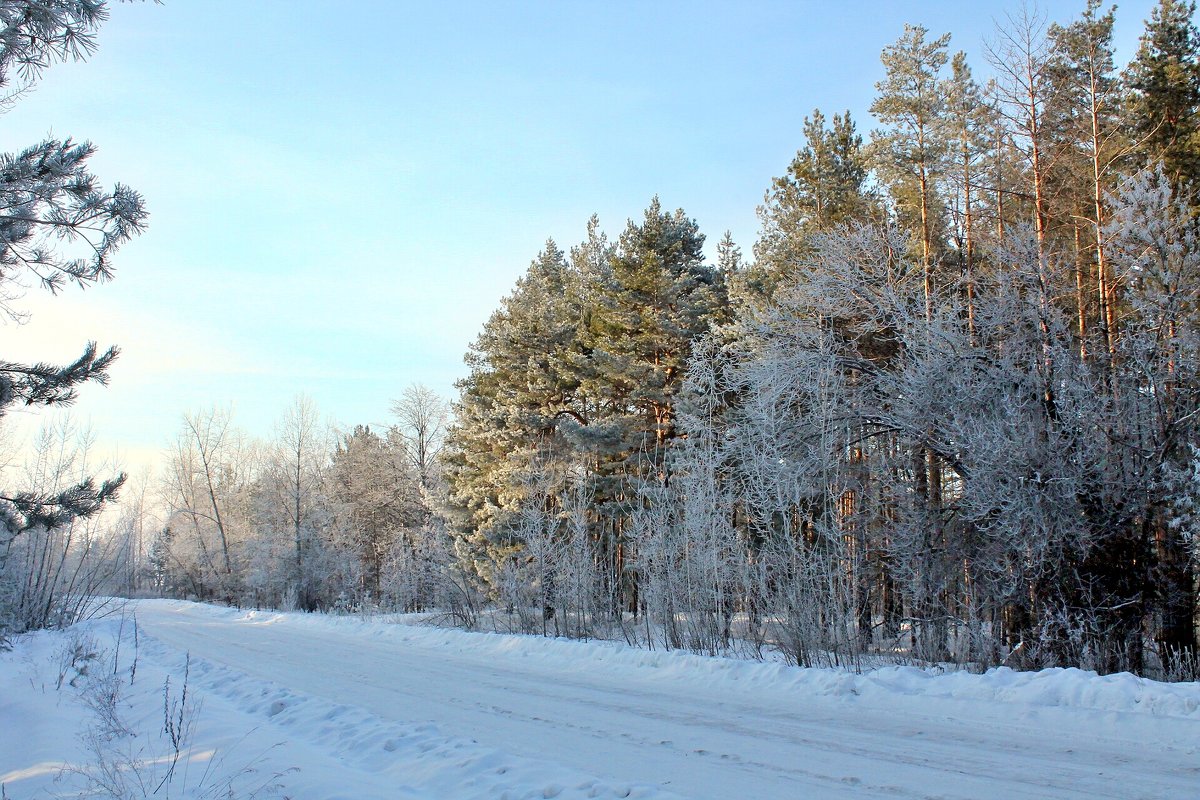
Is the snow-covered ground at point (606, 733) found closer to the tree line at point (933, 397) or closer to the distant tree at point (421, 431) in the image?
the tree line at point (933, 397)

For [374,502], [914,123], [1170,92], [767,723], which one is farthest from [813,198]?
[374,502]

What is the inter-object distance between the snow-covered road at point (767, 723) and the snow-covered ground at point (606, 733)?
3 cm

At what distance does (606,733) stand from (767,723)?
166 centimetres

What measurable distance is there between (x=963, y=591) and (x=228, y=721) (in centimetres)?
1061

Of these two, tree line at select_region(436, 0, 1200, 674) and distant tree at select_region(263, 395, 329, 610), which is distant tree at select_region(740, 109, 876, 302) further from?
distant tree at select_region(263, 395, 329, 610)

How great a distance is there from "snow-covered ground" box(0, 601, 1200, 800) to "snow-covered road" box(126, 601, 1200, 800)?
3 centimetres

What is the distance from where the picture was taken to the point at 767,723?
7.60 metres

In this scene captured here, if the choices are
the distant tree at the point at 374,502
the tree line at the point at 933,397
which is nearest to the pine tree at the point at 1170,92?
the tree line at the point at 933,397

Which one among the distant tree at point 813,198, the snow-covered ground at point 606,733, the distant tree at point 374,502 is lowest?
the snow-covered ground at point 606,733

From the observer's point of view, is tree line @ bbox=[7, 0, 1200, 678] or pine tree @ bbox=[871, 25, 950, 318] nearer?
tree line @ bbox=[7, 0, 1200, 678]

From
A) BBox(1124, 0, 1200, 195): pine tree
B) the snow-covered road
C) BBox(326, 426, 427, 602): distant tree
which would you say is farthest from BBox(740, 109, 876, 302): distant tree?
BBox(326, 426, 427, 602): distant tree

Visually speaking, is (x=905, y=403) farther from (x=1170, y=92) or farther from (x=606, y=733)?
(x=1170, y=92)

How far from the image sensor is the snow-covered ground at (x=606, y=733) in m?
5.41

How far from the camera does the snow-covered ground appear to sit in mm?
5410
